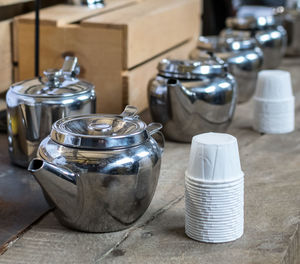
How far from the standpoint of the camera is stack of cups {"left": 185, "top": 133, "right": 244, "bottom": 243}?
3.14 ft

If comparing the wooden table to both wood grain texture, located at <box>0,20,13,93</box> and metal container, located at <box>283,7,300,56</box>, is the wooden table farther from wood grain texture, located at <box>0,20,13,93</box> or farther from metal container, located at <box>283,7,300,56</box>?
metal container, located at <box>283,7,300,56</box>

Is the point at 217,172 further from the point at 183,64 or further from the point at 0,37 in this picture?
the point at 0,37

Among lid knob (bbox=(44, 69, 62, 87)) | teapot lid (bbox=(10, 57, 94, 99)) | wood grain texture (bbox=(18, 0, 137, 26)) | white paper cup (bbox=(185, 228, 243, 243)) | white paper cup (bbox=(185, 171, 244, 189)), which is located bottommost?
white paper cup (bbox=(185, 228, 243, 243))

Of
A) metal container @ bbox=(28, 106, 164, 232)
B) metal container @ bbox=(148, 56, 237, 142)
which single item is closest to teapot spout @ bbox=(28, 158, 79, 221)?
metal container @ bbox=(28, 106, 164, 232)

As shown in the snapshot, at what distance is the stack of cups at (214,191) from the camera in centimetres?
96

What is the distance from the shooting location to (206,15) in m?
3.28

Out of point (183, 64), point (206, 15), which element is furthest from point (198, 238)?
point (206, 15)

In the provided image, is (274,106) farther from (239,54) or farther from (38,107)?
(38,107)

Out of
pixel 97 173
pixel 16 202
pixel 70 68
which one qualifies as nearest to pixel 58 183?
pixel 97 173

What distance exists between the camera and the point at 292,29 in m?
2.44

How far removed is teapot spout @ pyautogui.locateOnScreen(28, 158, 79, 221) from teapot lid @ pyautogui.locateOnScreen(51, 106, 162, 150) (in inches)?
1.7

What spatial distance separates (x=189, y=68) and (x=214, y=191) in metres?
0.53

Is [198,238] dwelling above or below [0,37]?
below

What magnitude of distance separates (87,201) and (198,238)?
173mm
